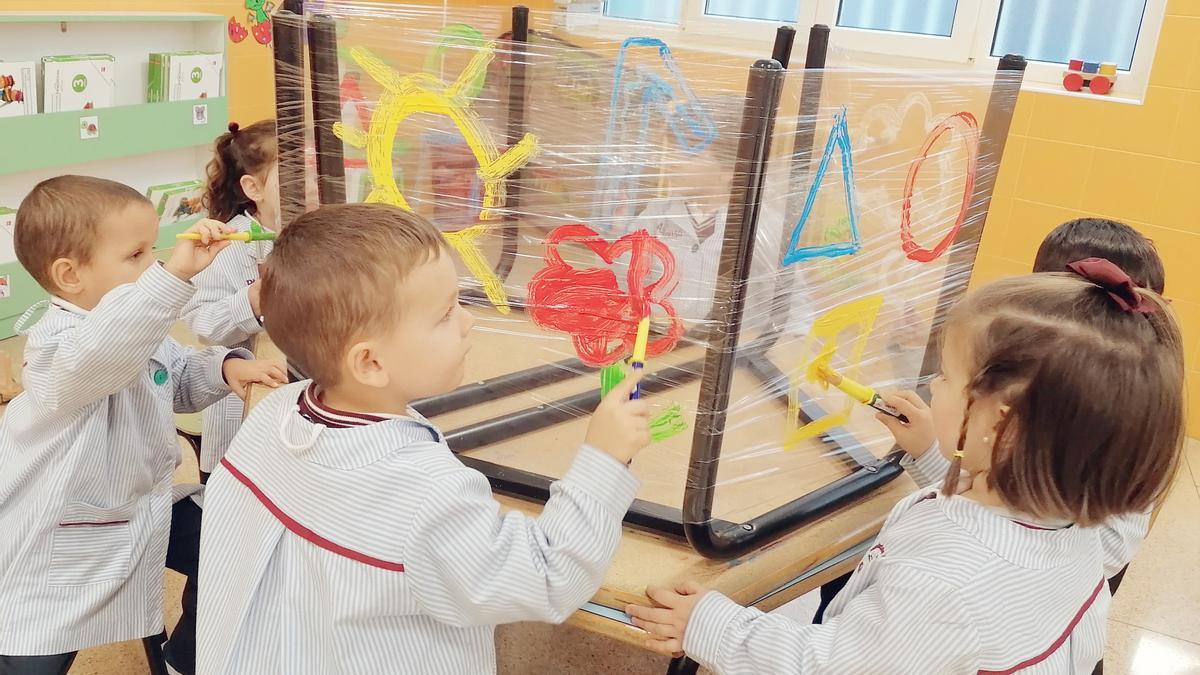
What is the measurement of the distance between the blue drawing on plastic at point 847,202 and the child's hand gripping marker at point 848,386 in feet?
0.46

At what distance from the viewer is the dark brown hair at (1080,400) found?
765 mm

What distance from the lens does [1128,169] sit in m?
2.50

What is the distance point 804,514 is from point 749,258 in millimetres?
388

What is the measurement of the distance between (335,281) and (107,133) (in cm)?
230

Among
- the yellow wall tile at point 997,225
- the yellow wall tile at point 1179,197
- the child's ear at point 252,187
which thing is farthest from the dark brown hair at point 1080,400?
the yellow wall tile at point 997,225

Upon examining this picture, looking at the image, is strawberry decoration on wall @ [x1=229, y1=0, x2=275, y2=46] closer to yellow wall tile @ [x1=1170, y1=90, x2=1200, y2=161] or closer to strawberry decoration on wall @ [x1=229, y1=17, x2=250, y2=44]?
strawberry decoration on wall @ [x1=229, y1=17, x2=250, y2=44]

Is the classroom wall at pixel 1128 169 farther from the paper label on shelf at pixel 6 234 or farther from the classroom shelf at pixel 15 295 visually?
the paper label on shelf at pixel 6 234

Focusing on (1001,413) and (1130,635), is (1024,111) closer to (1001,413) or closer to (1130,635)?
(1130,635)

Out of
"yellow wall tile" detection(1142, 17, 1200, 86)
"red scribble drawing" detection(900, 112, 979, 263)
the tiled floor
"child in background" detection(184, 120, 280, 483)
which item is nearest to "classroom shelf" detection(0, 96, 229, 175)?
the tiled floor

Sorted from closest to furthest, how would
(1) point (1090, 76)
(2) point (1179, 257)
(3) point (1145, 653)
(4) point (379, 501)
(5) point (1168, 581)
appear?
(4) point (379, 501)
(3) point (1145, 653)
(5) point (1168, 581)
(2) point (1179, 257)
(1) point (1090, 76)

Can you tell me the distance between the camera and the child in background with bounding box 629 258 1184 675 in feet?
2.52

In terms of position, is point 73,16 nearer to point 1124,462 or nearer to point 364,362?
point 364,362

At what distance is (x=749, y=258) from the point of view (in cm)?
95

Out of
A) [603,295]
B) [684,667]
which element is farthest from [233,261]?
[684,667]
